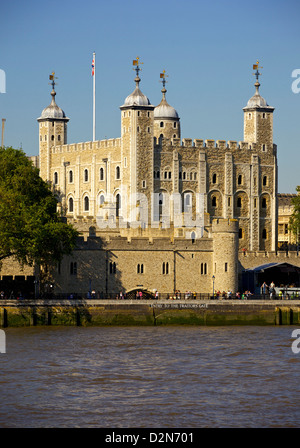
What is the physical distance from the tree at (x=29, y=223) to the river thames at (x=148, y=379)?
18.3ft

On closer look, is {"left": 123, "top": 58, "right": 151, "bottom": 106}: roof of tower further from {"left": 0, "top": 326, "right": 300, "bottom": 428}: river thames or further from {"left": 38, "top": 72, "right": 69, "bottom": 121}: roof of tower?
{"left": 0, "top": 326, "right": 300, "bottom": 428}: river thames

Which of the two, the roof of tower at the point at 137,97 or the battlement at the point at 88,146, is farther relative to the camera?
the battlement at the point at 88,146

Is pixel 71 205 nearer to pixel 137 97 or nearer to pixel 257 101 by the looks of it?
pixel 137 97

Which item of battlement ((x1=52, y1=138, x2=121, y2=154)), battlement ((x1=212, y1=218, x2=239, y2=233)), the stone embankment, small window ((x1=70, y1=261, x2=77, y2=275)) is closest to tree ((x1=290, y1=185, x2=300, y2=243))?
battlement ((x1=52, y1=138, x2=121, y2=154))

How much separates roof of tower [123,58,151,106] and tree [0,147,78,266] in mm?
25660

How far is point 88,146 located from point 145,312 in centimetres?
4234

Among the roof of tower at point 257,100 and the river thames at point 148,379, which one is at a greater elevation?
the roof of tower at point 257,100

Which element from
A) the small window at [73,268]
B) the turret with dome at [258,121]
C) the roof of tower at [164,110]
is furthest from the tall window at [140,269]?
the roof of tower at [164,110]

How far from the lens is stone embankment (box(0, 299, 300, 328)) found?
6244 cm

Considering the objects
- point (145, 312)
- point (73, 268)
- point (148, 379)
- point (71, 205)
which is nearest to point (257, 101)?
point (71, 205)

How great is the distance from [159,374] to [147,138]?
171 ft

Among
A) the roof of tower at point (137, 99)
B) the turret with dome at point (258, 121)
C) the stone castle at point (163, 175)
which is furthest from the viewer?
the turret with dome at point (258, 121)

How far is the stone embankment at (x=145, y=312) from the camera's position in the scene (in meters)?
62.4

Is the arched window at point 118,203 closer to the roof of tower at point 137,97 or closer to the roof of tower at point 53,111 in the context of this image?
the roof of tower at point 137,97
